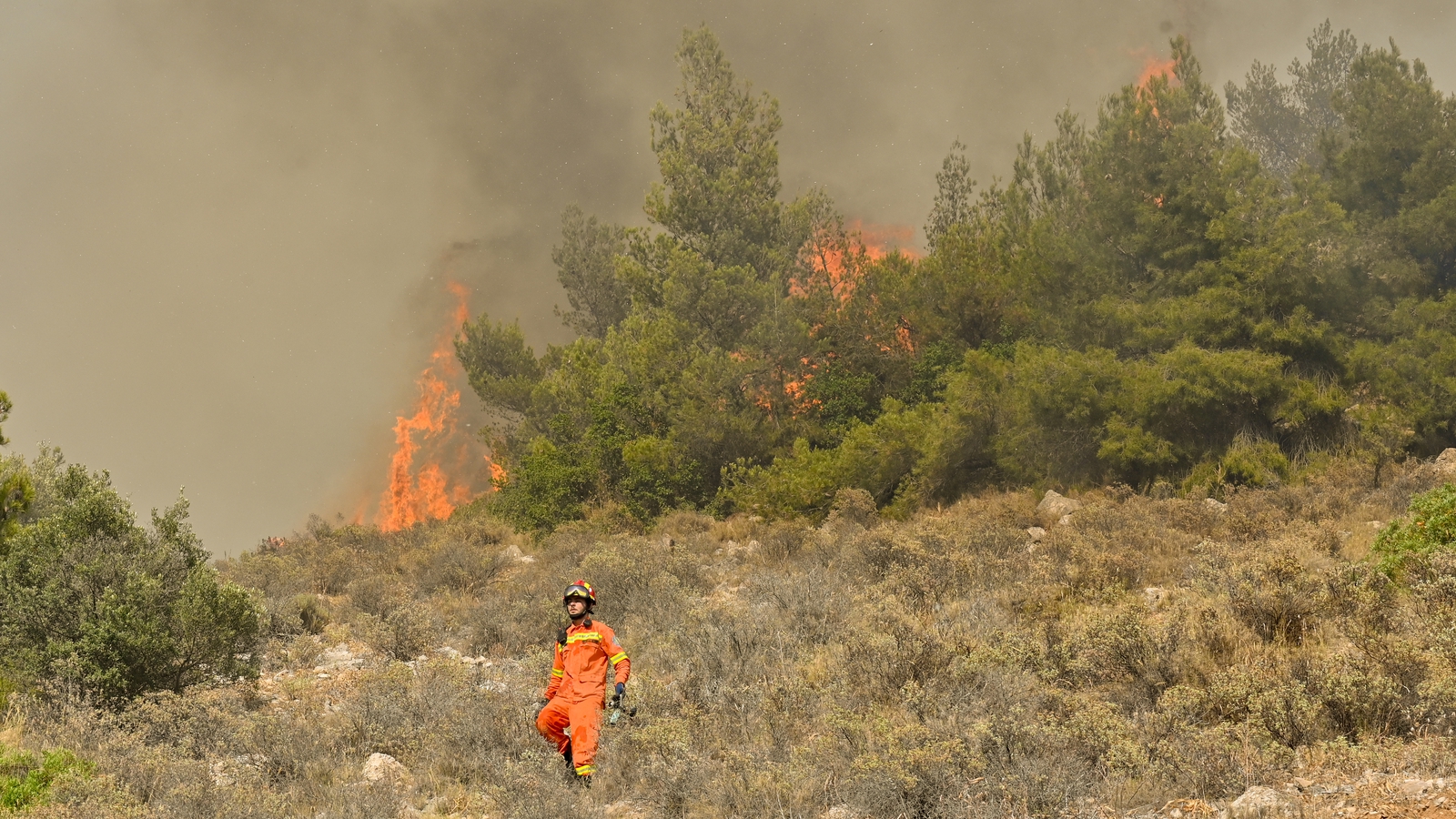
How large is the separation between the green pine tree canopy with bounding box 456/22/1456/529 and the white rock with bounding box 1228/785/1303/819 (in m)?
12.9

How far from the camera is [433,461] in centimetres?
4747

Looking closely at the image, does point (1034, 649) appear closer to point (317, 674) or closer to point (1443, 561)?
point (1443, 561)

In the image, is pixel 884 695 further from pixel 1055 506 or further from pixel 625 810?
pixel 1055 506

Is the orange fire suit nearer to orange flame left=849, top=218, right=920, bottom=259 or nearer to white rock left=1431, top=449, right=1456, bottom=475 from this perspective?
white rock left=1431, top=449, right=1456, bottom=475

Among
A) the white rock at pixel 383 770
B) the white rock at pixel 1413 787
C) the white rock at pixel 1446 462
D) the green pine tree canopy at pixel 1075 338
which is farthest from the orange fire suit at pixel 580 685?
the white rock at pixel 1446 462

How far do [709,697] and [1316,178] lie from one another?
16094 millimetres

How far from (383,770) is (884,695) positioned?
339 cm

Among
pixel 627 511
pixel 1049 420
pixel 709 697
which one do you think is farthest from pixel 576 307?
pixel 709 697

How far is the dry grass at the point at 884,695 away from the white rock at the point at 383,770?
0.09 metres

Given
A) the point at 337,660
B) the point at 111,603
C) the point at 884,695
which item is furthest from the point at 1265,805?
the point at 337,660

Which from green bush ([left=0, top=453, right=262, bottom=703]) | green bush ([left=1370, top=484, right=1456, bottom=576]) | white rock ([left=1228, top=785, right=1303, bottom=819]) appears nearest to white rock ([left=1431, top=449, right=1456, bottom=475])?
green bush ([left=1370, top=484, right=1456, bottom=576])

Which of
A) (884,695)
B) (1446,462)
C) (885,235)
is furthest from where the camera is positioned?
(885,235)

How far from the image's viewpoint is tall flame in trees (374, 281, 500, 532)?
44.1 metres

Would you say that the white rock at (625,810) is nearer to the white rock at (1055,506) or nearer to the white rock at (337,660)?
the white rock at (337,660)
